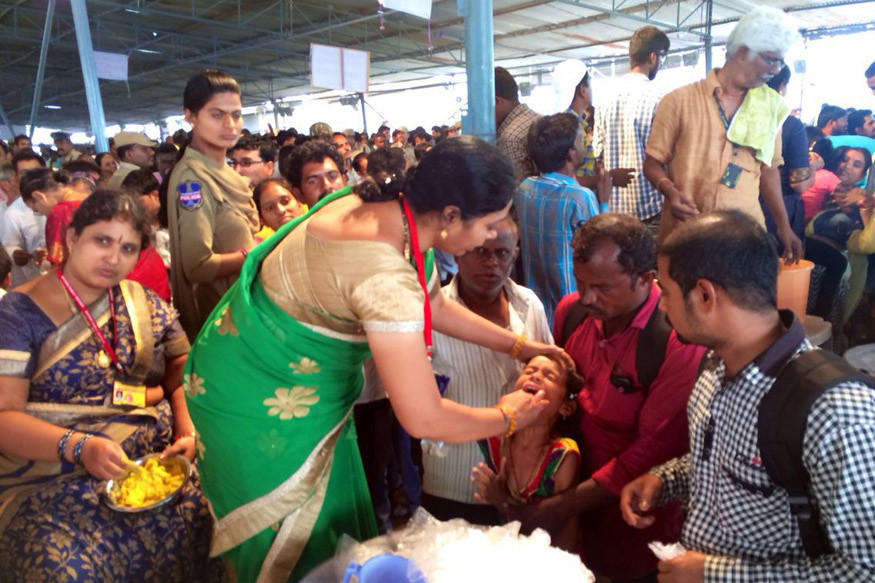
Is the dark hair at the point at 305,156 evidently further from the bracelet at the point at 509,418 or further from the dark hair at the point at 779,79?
the dark hair at the point at 779,79

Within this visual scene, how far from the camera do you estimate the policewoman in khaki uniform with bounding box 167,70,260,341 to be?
101 inches

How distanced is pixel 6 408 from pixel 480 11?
2.61m

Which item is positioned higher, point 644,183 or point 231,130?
point 231,130

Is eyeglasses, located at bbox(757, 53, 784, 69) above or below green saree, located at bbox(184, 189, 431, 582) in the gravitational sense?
above

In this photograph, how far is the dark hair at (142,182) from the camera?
3.72 meters

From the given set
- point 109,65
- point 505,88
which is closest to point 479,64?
point 505,88

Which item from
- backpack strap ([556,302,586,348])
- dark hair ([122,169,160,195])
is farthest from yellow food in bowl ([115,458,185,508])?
dark hair ([122,169,160,195])

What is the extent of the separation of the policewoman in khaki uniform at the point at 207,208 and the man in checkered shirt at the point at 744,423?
1.84 m

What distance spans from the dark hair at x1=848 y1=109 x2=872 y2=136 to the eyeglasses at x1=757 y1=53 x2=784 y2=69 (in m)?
5.31

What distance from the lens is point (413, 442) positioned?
10.2ft

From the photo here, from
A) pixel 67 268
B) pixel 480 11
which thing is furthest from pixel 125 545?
pixel 480 11

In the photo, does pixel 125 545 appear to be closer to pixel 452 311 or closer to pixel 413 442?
pixel 452 311

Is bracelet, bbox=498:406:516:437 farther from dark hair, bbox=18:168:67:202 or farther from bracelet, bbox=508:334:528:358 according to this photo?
dark hair, bbox=18:168:67:202

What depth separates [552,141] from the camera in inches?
118
